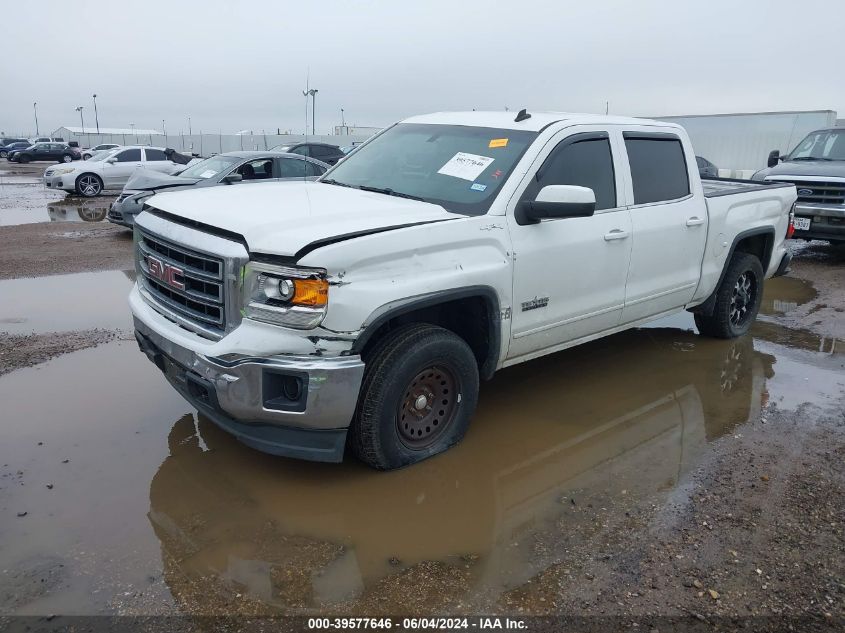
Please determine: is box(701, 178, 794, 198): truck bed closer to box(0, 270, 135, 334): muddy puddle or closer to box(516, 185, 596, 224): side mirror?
box(516, 185, 596, 224): side mirror

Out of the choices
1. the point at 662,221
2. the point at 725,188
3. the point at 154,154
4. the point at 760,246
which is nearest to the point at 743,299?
the point at 760,246

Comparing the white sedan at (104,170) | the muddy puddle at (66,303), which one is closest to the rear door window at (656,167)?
the muddy puddle at (66,303)

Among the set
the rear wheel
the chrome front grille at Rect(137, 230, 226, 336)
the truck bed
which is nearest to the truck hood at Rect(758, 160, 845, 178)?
the truck bed

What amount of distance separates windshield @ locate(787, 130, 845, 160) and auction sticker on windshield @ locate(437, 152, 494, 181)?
9.30m

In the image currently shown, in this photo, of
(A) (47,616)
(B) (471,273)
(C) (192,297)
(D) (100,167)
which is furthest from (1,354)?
(D) (100,167)

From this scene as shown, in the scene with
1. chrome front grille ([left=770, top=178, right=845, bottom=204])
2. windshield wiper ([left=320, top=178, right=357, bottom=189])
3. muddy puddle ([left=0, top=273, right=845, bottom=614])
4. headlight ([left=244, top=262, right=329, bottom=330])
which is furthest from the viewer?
chrome front grille ([left=770, top=178, right=845, bottom=204])

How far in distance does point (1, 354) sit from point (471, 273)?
4153 mm

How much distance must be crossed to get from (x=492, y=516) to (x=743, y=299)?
426cm

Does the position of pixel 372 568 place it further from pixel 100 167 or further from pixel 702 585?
pixel 100 167

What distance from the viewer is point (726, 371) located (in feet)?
18.7

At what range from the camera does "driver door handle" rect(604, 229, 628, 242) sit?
4.59 m

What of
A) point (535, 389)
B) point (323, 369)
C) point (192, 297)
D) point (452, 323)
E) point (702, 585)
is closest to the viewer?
point (702, 585)

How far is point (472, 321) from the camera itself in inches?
161

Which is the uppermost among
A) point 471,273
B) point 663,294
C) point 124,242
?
point 471,273
